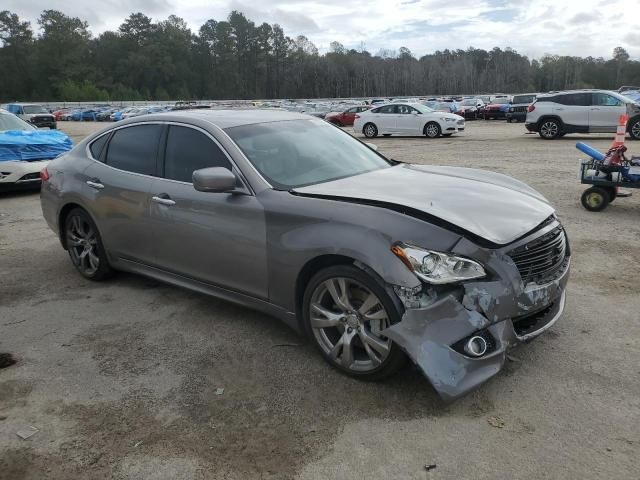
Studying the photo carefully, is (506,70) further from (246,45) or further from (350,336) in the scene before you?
(350,336)

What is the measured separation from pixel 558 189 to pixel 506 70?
489 ft

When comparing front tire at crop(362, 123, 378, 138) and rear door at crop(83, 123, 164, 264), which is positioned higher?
rear door at crop(83, 123, 164, 264)

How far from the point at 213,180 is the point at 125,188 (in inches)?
53.6

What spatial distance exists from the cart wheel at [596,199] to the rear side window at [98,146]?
649 centimetres

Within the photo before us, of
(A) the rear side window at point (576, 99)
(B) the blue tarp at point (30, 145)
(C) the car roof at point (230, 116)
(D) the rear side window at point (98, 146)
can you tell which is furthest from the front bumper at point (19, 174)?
(A) the rear side window at point (576, 99)

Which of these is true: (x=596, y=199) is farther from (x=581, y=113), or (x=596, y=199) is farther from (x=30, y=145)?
(x=581, y=113)

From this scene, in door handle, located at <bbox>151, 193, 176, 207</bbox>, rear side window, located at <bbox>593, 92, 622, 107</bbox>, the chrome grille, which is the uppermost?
rear side window, located at <bbox>593, 92, 622, 107</bbox>

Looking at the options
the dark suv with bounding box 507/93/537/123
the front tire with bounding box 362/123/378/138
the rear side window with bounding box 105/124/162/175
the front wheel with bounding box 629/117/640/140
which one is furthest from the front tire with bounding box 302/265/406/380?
the dark suv with bounding box 507/93/537/123

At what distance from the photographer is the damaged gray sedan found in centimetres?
299

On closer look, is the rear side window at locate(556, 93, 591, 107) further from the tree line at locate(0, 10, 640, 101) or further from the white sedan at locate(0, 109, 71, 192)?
the tree line at locate(0, 10, 640, 101)

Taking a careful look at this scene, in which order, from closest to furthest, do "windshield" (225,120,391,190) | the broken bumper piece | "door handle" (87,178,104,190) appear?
the broken bumper piece
"windshield" (225,120,391,190)
"door handle" (87,178,104,190)

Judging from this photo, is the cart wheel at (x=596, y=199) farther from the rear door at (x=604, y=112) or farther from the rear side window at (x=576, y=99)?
the rear side window at (x=576, y=99)

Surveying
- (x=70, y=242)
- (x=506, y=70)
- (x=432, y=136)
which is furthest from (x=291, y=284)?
(x=506, y=70)

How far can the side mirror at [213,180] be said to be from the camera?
12.0ft
